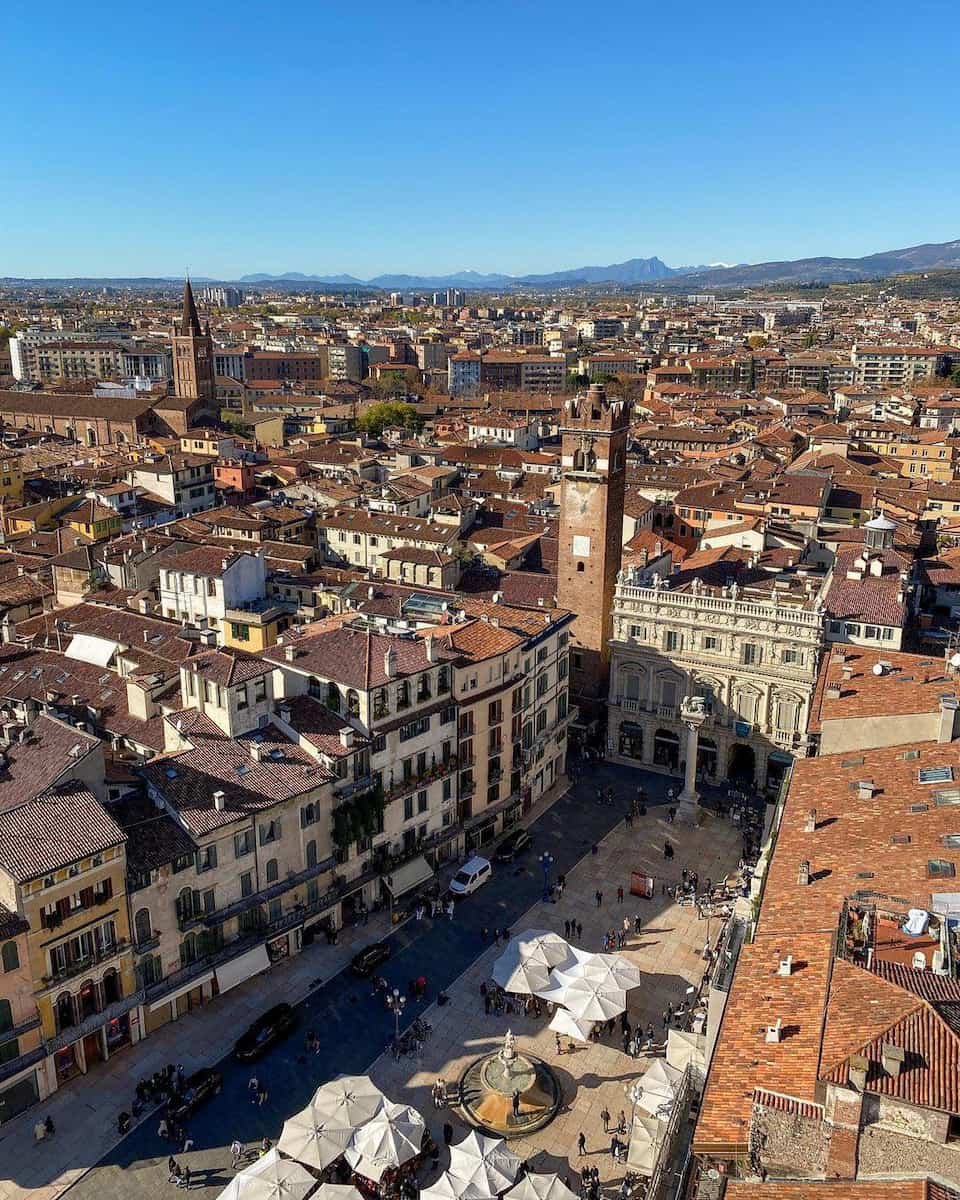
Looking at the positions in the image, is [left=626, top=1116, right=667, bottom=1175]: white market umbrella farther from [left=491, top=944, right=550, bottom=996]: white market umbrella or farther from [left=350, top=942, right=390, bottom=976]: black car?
[left=350, top=942, right=390, bottom=976]: black car

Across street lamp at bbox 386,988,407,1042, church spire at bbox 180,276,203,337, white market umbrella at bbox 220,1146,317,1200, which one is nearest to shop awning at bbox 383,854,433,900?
street lamp at bbox 386,988,407,1042

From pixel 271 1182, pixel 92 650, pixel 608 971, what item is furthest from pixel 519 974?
pixel 92 650

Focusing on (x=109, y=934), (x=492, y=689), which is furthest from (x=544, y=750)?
(x=109, y=934)

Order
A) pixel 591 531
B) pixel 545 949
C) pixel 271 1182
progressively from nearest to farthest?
1. pixel 271 1182
2. pixel 545 949
3. pixel 591 531

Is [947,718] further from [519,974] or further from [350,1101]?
[350,1101]

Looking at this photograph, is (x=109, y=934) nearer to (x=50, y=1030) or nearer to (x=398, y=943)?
(x=50, y=1030)

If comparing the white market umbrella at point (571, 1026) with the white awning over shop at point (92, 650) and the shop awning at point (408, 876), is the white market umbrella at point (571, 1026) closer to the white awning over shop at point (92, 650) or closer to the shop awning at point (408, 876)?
the shop awning at point (408, 876)
